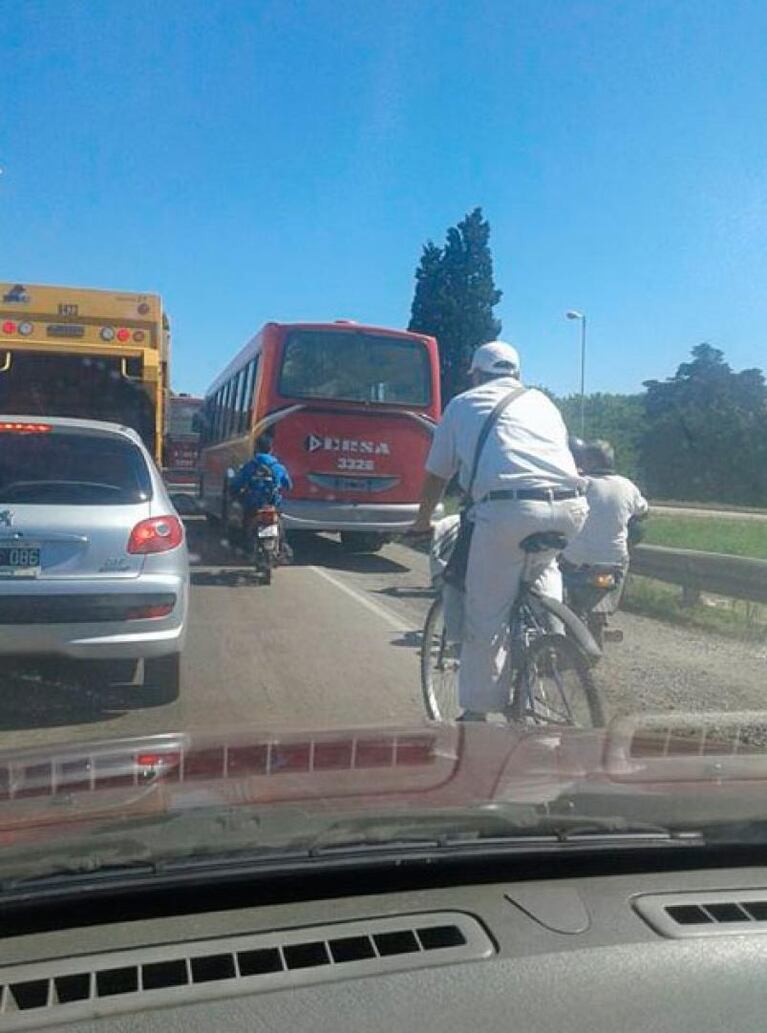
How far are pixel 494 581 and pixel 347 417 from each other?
1169cm

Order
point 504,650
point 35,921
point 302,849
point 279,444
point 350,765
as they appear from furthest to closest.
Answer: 1. point 279,444
2. point 504,650
3. point 350,765
4. point 302,849
5. point 35,921

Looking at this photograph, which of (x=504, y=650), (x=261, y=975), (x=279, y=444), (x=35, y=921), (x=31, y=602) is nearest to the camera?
(x=261, y=975)

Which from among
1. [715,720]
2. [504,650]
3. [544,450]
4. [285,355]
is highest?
[285,355]

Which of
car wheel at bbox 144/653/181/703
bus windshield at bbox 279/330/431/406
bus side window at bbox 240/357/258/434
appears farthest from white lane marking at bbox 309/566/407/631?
car wheel at bbox 144/653/181/703

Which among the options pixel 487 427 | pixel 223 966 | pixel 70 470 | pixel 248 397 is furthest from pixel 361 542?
pixel 223 966

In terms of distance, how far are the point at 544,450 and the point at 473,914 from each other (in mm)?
3458

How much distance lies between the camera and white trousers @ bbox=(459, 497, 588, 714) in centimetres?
559

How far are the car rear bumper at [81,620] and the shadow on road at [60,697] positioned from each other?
1.33 feet

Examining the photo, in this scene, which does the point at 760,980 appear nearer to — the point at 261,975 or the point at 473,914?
the point at 473,914

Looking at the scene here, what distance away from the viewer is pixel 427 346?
18.0 metres

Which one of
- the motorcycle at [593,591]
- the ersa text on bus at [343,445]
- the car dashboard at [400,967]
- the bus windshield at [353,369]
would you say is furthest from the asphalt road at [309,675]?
the bus windshield at [353,369]

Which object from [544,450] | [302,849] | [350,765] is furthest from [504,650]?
[302,849]

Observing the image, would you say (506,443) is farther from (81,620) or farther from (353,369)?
(353,369)

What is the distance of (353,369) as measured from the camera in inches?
686
